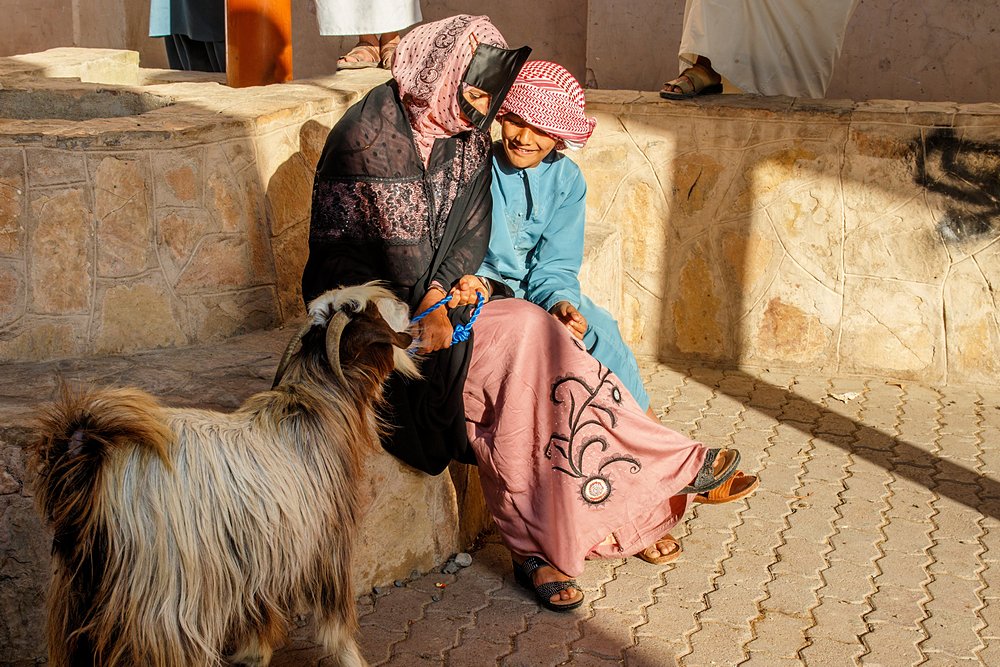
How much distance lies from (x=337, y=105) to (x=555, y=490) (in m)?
2.27

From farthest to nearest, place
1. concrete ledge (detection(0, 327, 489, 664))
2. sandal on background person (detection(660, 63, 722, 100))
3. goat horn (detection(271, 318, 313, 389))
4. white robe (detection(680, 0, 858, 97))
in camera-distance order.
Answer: white robe (detection(680, 0, 858, 97)) → sandal on background person (detection(660, 63, 722, 100)) → concrete ledge (detection(0, 327, 489, 664)) → goat horn (detection(271, 318, 313, 389))

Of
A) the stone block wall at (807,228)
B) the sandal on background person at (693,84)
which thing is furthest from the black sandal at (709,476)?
the sandal on background person at (693,84)

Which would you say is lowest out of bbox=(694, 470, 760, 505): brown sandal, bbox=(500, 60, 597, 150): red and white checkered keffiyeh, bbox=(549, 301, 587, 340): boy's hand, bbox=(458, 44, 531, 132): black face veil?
bbox=(694, 470, 760, 505): brown sandal

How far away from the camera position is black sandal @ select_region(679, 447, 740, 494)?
165 inches

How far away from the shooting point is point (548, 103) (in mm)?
4039

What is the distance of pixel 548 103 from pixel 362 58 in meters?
3.06

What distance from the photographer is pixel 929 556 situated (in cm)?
433

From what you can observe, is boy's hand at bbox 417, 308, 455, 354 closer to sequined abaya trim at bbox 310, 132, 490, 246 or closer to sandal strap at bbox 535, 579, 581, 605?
sequined abaya trim at bbox 310, 132, 490, 246

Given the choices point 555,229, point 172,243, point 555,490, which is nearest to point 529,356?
point 555,490

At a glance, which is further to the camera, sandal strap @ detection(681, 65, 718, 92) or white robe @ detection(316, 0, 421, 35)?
white robe @ detection(316, 0, 421, 35)

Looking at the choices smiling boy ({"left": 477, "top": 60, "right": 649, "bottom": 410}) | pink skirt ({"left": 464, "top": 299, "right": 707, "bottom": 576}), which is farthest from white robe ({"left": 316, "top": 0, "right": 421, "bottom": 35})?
pink skirt ({"left": 464, "top": 299, "right": 707, "bottom": 576})

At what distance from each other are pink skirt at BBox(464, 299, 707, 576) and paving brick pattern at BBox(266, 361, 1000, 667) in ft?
0.90

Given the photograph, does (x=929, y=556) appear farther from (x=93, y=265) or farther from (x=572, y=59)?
(x=572, y=59)

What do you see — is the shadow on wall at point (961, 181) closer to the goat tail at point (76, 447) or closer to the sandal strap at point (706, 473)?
the sandal strap at point (706, 473)
